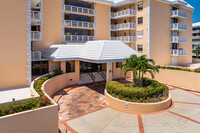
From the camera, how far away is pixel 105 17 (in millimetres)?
29172

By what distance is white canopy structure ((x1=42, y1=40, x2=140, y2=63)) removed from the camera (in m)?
17.5

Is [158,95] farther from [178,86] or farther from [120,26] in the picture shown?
[120,26]

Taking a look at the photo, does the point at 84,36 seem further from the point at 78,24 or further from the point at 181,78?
the point at 181,78

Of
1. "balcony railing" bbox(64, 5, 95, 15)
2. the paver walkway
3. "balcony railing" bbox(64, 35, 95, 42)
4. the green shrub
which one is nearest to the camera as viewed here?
the paver walkway

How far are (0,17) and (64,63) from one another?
29.8ft

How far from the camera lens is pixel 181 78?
69.8 ft

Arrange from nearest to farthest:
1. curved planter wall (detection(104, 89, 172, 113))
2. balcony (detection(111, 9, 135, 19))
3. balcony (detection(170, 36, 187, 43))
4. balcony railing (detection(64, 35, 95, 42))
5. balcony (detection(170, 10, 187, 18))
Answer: curved planter wall (detection(104, 89, 172, 113)) → balcony railing (detection(64, 35, 95, 42)) → balcony (detection(170, 10, 187, 18)) → balcony (detection(111, 9, 135, 19)) → balcony (detection(170, 36, 187, 43))

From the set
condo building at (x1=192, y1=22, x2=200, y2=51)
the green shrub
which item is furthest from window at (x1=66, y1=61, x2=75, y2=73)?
condo building at (x1=192, y1=22, x2=200, y2=51)

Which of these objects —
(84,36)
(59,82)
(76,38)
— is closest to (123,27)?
(84,36)

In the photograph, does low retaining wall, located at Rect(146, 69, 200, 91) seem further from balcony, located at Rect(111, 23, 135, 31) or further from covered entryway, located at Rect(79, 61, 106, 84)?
balcony, located at Rect(111, 23, 135, 31)

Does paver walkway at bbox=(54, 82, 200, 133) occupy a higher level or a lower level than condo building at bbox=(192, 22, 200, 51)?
Answer: lower

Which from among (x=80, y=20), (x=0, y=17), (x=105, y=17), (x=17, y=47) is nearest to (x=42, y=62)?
(x=17, y=47)

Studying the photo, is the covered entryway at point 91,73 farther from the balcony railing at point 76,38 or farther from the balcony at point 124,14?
the balcony at point 124,14

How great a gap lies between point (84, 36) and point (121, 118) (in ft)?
59.2
